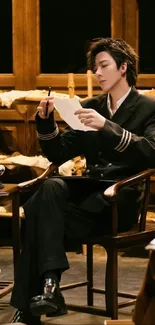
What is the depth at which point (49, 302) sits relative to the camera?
3396mm

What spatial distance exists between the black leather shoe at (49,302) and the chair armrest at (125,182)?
18.2 inches

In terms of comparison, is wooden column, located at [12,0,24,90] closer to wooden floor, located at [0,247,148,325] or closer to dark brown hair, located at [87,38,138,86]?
wooden floor, located at [0,247,148,325]

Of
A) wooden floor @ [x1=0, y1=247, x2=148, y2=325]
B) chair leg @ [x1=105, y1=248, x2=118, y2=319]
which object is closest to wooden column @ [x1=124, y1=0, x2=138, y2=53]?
wooden floor @ [x1=0, y1=247, x2=148, y2=325]

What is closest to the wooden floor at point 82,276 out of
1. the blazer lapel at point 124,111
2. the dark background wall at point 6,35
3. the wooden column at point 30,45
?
the blazer lapel at point 124,111

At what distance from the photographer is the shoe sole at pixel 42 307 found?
3371mm

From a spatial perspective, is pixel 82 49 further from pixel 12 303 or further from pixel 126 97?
pixel 12 303

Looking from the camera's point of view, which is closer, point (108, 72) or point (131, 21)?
point (108, 72)

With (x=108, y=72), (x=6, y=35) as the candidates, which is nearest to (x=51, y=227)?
(x=108, y=72)

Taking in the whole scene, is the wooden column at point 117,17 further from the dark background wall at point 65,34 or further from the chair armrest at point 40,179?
the chair armrest at point 40,179

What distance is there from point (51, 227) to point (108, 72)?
2.78 feet

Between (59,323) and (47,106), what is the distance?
41.7 inches

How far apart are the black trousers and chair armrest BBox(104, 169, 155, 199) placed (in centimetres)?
18

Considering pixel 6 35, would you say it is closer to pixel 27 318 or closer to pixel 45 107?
pixel 45 107

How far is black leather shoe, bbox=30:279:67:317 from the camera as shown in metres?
3.38
